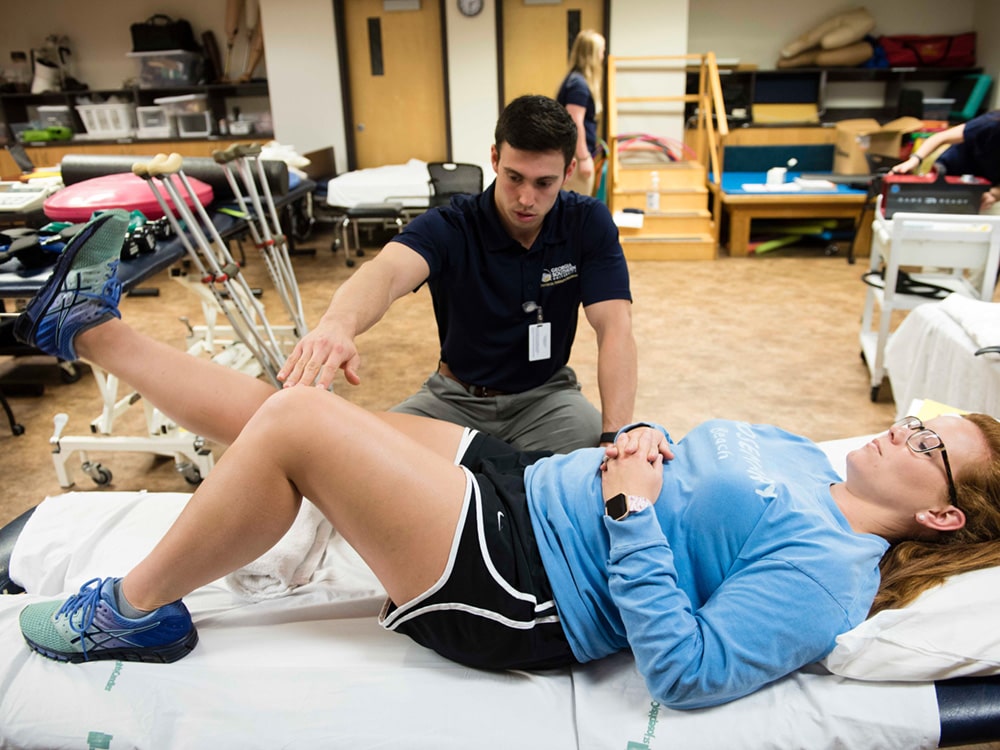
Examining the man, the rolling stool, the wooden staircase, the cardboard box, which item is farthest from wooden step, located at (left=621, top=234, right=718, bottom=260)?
the man

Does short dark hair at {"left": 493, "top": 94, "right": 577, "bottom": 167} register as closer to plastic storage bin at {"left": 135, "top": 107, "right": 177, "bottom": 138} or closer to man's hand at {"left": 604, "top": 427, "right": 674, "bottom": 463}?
man's hand at {"left": 604, "top": 427, "right": 674, "bottom": 463}

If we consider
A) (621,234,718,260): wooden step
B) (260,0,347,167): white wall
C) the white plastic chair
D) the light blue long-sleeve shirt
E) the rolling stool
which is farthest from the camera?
(260,0,347,167): white wall

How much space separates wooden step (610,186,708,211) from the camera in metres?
5.57

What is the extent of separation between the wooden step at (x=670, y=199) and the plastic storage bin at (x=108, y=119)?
444 centimetres

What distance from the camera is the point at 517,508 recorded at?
1320 mm

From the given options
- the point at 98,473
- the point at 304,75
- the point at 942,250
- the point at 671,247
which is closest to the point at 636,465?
the point at 98,473

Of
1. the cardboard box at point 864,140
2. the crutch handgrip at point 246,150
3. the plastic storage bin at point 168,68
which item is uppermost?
the plastic storage bin at point 168,68

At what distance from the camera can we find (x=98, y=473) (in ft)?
8.54

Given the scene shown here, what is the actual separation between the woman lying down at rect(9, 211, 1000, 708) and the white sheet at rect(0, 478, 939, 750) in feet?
0.14

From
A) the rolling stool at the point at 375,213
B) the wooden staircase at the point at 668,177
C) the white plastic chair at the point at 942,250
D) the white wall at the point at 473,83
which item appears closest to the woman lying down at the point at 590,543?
the white plastic chair at the point at 942,250

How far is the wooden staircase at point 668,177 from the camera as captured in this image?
545 cm

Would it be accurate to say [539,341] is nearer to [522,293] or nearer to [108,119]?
[522,293]

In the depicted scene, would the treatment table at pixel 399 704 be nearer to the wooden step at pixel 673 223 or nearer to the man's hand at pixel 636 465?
the man's hand at pixel 636 465

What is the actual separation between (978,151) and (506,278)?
289 centimetres
